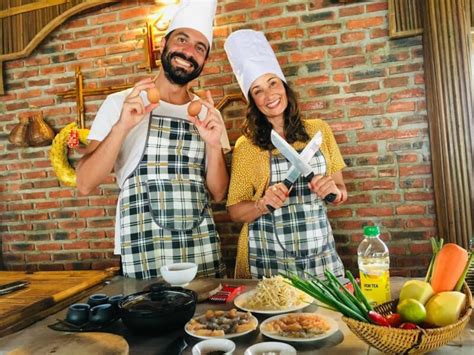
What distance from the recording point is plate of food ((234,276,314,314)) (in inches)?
52.5

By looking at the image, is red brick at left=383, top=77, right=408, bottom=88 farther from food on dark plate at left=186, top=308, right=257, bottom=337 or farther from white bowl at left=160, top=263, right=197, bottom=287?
food on dark plate at left=186, top=308, right=257, bottom=337

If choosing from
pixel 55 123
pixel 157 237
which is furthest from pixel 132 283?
pixel 55 123

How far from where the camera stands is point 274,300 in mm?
1359

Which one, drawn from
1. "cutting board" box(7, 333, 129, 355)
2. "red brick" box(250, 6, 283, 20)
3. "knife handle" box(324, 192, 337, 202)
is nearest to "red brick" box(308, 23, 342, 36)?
"red brick" box(250, 6, 283, 20)

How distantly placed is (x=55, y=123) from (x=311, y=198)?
217 centimetres

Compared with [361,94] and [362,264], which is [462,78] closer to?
[361,94]

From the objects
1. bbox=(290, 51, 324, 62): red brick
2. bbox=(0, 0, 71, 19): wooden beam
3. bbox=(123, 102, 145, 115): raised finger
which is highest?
bbox=(0, 0, 71, 19): wooden beam

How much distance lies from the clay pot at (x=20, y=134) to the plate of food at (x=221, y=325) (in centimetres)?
256

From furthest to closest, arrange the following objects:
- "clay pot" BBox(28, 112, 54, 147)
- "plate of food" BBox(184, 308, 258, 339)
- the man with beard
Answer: "clay pot" BBox(28, 112, 54, 147) → the man with beard → "plate of food" BBox(184, 308, 258, 339)

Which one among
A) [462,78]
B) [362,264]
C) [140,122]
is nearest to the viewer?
[362,264]

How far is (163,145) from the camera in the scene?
6.85 feet

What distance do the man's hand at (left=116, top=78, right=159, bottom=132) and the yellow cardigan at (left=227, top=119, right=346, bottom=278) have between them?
0.59 m

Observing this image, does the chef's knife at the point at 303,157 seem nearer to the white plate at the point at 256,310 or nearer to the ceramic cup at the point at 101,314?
the white plate at the point at 256,310

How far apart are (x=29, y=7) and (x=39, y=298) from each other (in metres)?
2.48
